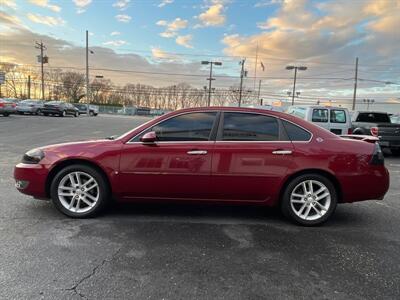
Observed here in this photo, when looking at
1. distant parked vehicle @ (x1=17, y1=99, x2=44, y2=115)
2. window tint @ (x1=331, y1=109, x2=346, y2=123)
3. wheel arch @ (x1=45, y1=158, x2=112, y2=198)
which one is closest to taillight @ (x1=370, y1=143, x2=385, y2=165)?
wheel arch @ (x1=45, y1=158, x2=112, y2=198)

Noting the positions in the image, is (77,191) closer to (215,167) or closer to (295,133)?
(215,167)

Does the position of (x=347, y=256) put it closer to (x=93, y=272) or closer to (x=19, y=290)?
(x=93, y=272)

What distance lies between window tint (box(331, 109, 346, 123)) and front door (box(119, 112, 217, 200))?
30.3ft

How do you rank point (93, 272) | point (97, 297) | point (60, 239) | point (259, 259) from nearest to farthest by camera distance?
point (97, 297)
point (93, 272)
point (259, 259)
point (60, 239)

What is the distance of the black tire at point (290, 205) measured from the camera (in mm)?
4285

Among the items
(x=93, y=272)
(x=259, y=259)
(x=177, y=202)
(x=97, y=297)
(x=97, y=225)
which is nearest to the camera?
(x=97, y=297)

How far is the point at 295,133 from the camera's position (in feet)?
14.3

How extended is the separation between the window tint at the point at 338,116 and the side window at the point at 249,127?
8.69 m

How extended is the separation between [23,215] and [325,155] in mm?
4075

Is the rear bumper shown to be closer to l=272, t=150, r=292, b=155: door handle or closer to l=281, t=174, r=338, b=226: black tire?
l=272, t=150, r=292, b=155: door handle

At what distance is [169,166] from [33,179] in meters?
1.83

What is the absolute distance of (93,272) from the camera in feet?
9.80

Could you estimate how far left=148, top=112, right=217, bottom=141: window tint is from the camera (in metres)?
4.32

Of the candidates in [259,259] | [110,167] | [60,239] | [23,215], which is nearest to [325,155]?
[259,259]
